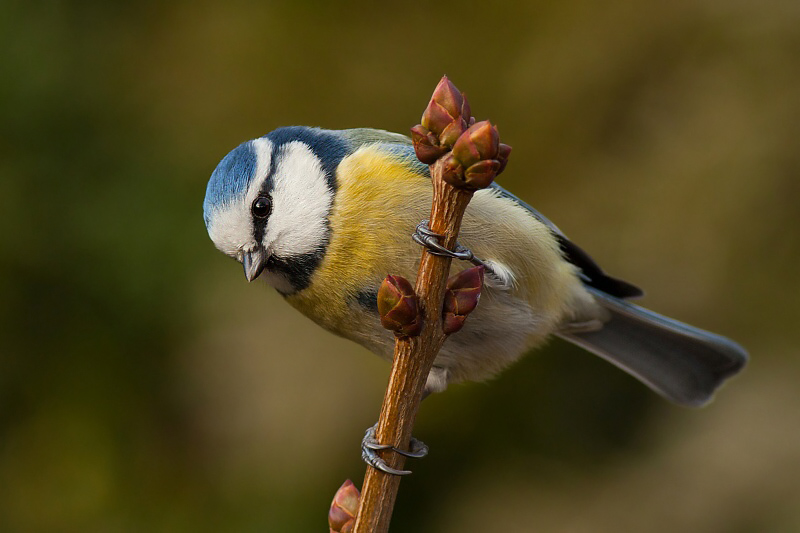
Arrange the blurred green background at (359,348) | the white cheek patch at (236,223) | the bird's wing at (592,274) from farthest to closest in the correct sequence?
the blurred green background at (359,348)
the bird's wing at (592,274)
the white cheek patch at (236,223)

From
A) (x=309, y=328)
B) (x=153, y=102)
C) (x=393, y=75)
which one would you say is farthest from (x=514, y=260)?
(x=153, y=102)

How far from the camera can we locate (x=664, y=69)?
2562 millimetres

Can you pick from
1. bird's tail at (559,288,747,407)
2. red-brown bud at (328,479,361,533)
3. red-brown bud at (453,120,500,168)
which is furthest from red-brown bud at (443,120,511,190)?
bird's tail at (559,288,747,407)

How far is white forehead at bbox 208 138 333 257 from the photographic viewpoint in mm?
1466

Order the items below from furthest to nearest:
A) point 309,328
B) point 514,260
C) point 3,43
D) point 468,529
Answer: point 3,43 → point 309,328 → point 468,529 → point 514,260

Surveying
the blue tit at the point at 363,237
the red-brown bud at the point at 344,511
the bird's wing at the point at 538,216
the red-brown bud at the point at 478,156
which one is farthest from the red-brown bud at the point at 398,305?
the bird's wing at the point at 538,216

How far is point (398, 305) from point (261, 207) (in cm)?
66

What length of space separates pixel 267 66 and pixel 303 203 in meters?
1.43

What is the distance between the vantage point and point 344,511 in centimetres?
105

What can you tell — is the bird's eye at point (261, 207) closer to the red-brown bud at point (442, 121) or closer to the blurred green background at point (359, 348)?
the red-brown bud at point (442, 121)

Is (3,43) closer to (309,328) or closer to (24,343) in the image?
(24,343)

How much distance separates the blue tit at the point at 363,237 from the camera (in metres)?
1.47

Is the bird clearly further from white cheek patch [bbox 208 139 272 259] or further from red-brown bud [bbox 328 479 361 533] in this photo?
red-brown bud [bbox 328 479 361 533]

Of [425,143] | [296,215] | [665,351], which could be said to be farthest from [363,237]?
[665,351]
